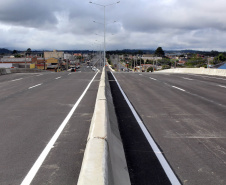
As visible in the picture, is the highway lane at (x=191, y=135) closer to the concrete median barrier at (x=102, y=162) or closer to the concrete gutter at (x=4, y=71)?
the concrete median barrier at (x=102, y=162)

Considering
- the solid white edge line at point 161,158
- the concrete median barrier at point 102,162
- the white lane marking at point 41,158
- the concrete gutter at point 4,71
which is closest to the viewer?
the concrete median barrier at point 102,162

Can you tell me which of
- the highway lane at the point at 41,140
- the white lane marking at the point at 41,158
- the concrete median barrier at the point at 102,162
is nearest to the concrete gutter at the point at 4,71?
the highway lane at the point at 41,140

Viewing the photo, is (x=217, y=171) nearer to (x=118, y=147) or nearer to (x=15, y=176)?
(x=118, y=147)

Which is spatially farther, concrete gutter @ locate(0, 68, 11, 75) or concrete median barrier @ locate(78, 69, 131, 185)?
concrete gutter @ locate(0, 68, 11, 75)

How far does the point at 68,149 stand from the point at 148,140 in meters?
2.08

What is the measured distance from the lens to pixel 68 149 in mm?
6359

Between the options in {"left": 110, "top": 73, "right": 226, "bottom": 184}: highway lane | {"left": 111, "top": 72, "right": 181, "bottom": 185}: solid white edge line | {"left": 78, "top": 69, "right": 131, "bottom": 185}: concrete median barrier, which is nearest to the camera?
{"left": 78, "top": 69, "right": 131, "bottom": 185}: concrete median barrier

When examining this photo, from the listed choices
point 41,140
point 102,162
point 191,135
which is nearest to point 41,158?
point 41,140

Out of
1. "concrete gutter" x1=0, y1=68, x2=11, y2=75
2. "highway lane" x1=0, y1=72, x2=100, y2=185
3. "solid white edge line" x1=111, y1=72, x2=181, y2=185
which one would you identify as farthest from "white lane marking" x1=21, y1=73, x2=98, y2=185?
"concrete gutter" x1=0, y1=68, x2=11, y2=75

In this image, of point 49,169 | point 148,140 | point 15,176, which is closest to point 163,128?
point 148,140

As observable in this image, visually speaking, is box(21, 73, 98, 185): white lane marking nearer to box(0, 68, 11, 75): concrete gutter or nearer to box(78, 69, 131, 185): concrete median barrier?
box(78, 69, 131, 185): concrete median barrier

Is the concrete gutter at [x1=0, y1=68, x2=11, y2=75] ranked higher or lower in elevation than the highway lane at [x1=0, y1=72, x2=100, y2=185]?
lower

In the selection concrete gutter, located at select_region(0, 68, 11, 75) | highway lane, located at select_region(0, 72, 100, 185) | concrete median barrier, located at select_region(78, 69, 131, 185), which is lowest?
concrete gutter, located at select_region(0, 68, 11, 75)

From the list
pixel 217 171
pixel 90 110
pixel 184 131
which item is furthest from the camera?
pixel 90 110
